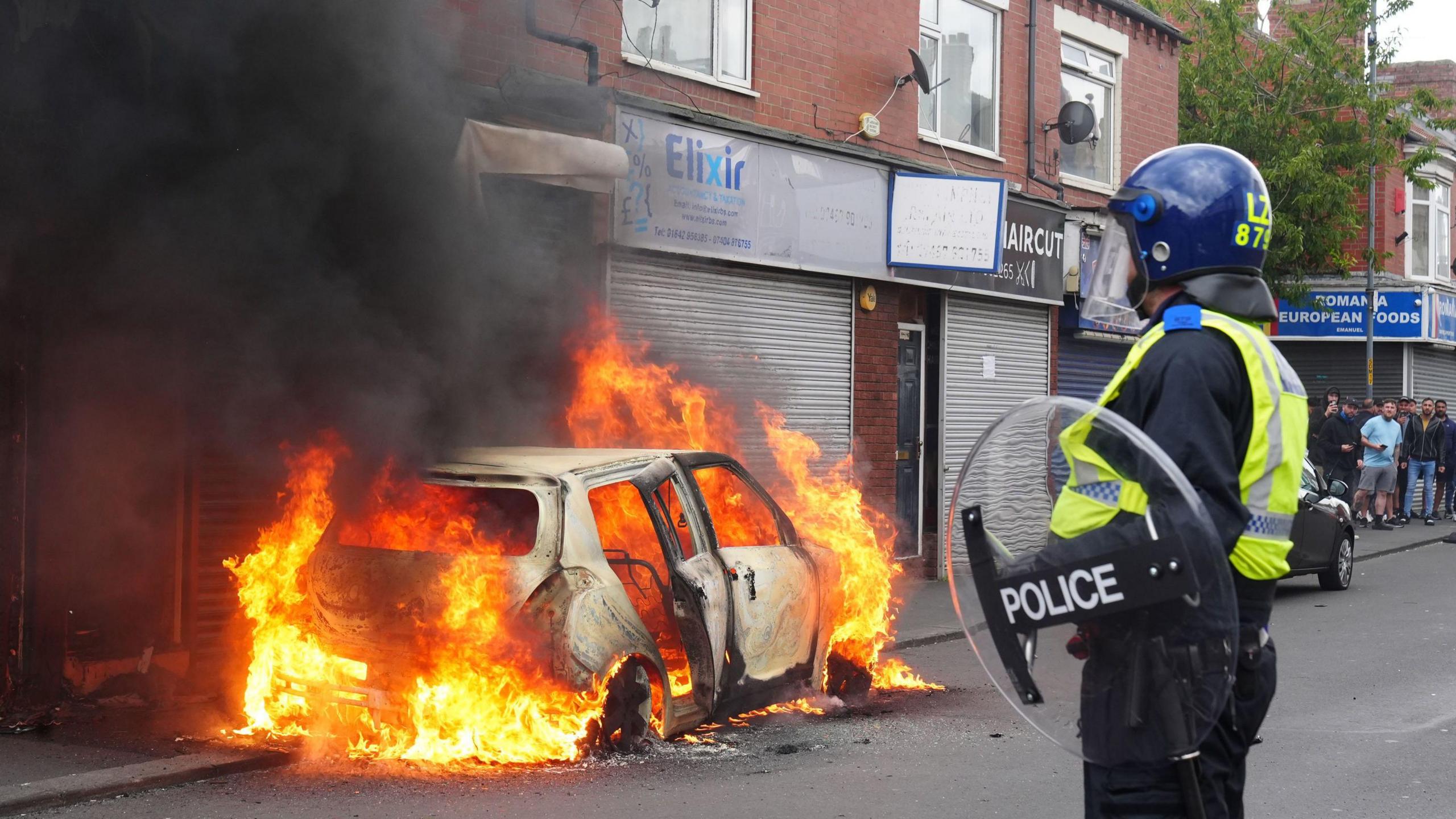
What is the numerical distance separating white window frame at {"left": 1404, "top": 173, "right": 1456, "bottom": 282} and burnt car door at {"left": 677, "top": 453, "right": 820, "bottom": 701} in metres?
24.4

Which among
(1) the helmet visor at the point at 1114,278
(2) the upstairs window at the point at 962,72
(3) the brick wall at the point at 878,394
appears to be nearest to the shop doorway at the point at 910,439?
(3) the brick wall at the point at 878,394

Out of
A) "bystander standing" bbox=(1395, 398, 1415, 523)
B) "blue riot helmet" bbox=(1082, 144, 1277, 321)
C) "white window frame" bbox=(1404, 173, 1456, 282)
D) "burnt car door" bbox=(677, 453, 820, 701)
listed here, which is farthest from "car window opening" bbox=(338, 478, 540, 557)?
"white window frame" bbox=(1404, 173, 1456, 282)

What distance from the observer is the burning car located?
620 cm

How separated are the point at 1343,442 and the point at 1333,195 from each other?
12.1ft

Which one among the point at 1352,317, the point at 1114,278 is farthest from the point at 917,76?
the point at 1352,317

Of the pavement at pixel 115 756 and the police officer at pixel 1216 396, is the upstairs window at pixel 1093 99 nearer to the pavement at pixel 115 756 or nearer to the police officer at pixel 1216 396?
the pavement at pixel 115 756


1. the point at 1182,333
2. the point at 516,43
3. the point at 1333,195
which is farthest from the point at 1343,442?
the point at 1182,333

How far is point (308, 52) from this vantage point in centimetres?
827

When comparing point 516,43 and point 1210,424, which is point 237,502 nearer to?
point 516,43

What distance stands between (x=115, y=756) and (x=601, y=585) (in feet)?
7.98

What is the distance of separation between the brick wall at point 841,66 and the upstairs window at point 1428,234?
41.4ft

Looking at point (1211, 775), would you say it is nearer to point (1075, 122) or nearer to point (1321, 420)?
point (1075, 122)

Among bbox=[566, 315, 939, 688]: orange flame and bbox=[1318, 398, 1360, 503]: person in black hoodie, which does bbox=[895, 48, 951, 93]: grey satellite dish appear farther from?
bbox=[1318, 398, 1360, 503]: person in black hoodie

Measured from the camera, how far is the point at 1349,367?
2731 cm
